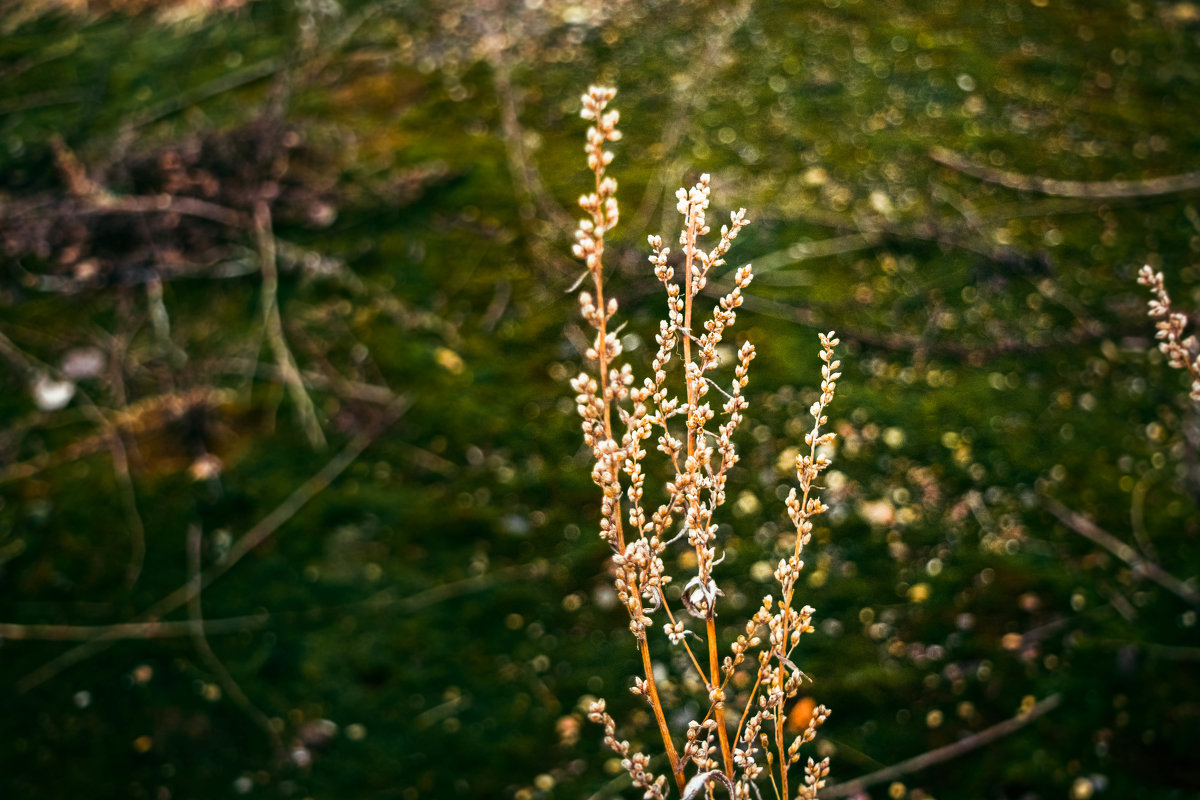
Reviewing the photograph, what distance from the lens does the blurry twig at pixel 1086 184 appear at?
3.09m

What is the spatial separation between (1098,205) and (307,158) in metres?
3.36

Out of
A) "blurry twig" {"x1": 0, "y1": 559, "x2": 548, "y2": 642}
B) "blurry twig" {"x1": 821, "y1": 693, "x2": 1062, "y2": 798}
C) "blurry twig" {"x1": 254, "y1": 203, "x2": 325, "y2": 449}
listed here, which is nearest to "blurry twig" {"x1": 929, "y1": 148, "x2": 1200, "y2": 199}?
"blurry twig" {"x1": 821, "y1": 693, "x2": 1062, "y2": 798}

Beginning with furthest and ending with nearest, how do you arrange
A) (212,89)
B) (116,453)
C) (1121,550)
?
(212,89) < (116,453) < (1121,550)

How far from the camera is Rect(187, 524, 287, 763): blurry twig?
2277 millimetres

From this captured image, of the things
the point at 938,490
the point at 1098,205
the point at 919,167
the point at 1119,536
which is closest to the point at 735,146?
the point at 919,167

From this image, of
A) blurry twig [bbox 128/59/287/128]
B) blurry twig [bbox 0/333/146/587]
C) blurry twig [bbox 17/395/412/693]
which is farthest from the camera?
blurry twig [bbox 128/59/287/128]

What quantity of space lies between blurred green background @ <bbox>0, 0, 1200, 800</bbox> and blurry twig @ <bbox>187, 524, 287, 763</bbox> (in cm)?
1

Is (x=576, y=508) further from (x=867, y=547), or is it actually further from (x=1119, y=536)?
(x=1119, y=536)

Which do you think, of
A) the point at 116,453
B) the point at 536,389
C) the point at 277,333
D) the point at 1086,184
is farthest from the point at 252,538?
the point at 1086,184

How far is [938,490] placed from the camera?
2545 millimetres

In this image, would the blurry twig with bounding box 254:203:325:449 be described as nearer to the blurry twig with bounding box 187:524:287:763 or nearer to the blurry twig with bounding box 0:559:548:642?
the blurry twig with bounding box 187:524:287:763

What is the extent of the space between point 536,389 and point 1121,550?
195 cm

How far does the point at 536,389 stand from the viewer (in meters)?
2.89

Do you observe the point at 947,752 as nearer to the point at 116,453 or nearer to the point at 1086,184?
the point at 1086,184
